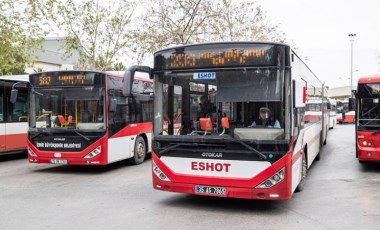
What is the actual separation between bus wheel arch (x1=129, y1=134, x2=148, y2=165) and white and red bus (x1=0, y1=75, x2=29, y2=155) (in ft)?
14.6

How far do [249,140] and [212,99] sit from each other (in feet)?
3.19

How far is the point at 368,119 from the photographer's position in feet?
35.7

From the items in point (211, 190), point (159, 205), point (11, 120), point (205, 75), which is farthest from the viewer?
point (11, 120)

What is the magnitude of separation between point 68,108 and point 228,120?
228 inches

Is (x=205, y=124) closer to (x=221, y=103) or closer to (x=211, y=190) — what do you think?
(x=221, y=103)

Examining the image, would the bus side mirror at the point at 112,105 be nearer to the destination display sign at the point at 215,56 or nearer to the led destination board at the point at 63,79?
the led destination board at the point at 63,79

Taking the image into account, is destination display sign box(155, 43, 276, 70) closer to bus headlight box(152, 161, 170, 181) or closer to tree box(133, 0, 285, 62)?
bus headlight box(152, 161, 170, 181)

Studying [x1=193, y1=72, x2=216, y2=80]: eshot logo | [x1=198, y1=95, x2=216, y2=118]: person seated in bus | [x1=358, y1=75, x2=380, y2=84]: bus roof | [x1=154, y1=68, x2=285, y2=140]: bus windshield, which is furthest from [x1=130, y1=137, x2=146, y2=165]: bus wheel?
[x1=358, y1=75, x2=380, y2=84]: bus roof

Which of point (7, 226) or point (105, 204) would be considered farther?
point (105, 204)

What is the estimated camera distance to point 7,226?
20.2 feet

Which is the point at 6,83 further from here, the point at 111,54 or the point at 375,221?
the point at 375,221

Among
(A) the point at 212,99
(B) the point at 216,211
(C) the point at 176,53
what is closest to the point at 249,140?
(A) the point at 212,99

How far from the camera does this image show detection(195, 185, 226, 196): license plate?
6707mm

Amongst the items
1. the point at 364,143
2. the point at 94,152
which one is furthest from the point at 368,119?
the point at 94,152
